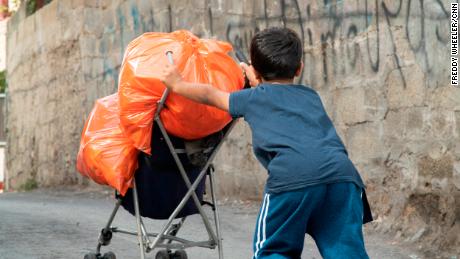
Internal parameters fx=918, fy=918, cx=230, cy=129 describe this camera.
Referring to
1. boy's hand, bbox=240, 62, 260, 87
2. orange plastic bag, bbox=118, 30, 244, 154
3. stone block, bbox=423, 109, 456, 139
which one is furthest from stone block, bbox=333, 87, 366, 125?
boy's hand, bbox=240, 62, 260, 87

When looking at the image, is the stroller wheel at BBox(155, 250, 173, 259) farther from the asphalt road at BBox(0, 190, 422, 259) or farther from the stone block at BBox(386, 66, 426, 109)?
the stone block at BBox(386, 66, 426, 109)

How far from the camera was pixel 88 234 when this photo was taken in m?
7.37

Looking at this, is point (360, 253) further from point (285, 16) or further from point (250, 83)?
point (285, 16)

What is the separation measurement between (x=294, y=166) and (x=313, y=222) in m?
0.26

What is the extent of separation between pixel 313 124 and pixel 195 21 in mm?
6656

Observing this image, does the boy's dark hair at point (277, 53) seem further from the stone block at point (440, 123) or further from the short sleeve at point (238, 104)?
the stone block at point (440, 123)

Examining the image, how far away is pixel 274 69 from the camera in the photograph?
12.3 ft

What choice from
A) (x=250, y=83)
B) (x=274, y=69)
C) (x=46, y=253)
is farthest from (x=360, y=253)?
(x=46, y=253)

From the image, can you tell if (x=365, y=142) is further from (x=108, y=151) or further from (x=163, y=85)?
(x=163, y=85)

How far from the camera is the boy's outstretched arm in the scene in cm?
376

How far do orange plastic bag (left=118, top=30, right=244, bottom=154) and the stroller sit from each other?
74 mm

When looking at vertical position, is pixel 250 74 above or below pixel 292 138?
above

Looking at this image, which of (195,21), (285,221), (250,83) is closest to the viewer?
(285,221)

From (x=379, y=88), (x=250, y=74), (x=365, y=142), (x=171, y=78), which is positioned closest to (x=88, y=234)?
(x=365, y=142)
